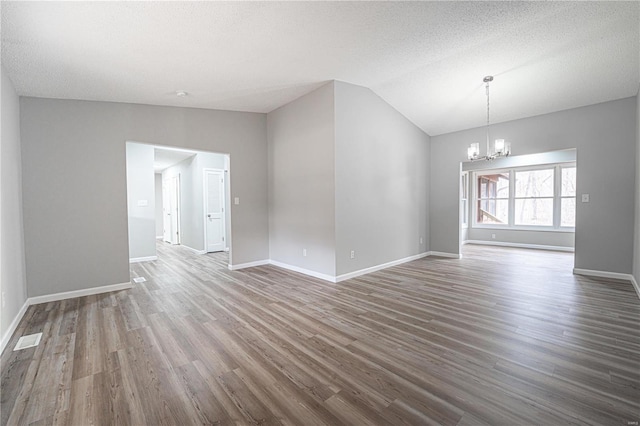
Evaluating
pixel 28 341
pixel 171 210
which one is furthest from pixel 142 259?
pixel 28 341

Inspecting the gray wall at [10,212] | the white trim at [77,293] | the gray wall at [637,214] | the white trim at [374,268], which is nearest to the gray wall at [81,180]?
the white trim at [77,293]

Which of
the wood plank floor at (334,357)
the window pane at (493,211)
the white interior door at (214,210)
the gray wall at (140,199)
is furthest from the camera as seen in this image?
the window pane at (493,211)

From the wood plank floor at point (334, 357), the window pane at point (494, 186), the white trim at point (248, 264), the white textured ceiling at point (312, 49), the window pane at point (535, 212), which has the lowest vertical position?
the wood plank floor at point (334, 357)

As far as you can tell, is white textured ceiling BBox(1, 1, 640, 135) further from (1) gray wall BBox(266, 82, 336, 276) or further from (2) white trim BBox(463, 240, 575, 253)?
(2) white trim BBox(463, 240, 575, 253)

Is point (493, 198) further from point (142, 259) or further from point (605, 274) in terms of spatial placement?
point (142, 259)

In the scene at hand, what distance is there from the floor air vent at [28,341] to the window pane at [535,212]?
9973mm

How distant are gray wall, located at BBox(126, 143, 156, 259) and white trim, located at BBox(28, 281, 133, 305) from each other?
2.31 m

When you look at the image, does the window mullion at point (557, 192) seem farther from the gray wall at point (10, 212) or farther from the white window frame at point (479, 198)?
the gray wall at point (10, 212)

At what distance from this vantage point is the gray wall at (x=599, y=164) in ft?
13.9

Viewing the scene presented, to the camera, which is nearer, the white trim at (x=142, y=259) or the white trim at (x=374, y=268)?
the white trim at (x=374, y=268)

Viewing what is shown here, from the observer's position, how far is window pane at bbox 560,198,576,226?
713 centimetres

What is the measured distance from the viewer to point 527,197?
7.87 meters

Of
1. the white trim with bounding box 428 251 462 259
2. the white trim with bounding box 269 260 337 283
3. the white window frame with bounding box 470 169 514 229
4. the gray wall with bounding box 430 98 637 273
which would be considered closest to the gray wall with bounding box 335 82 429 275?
the white trim with bounding box 269 260 337 283

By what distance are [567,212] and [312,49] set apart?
7.87m
